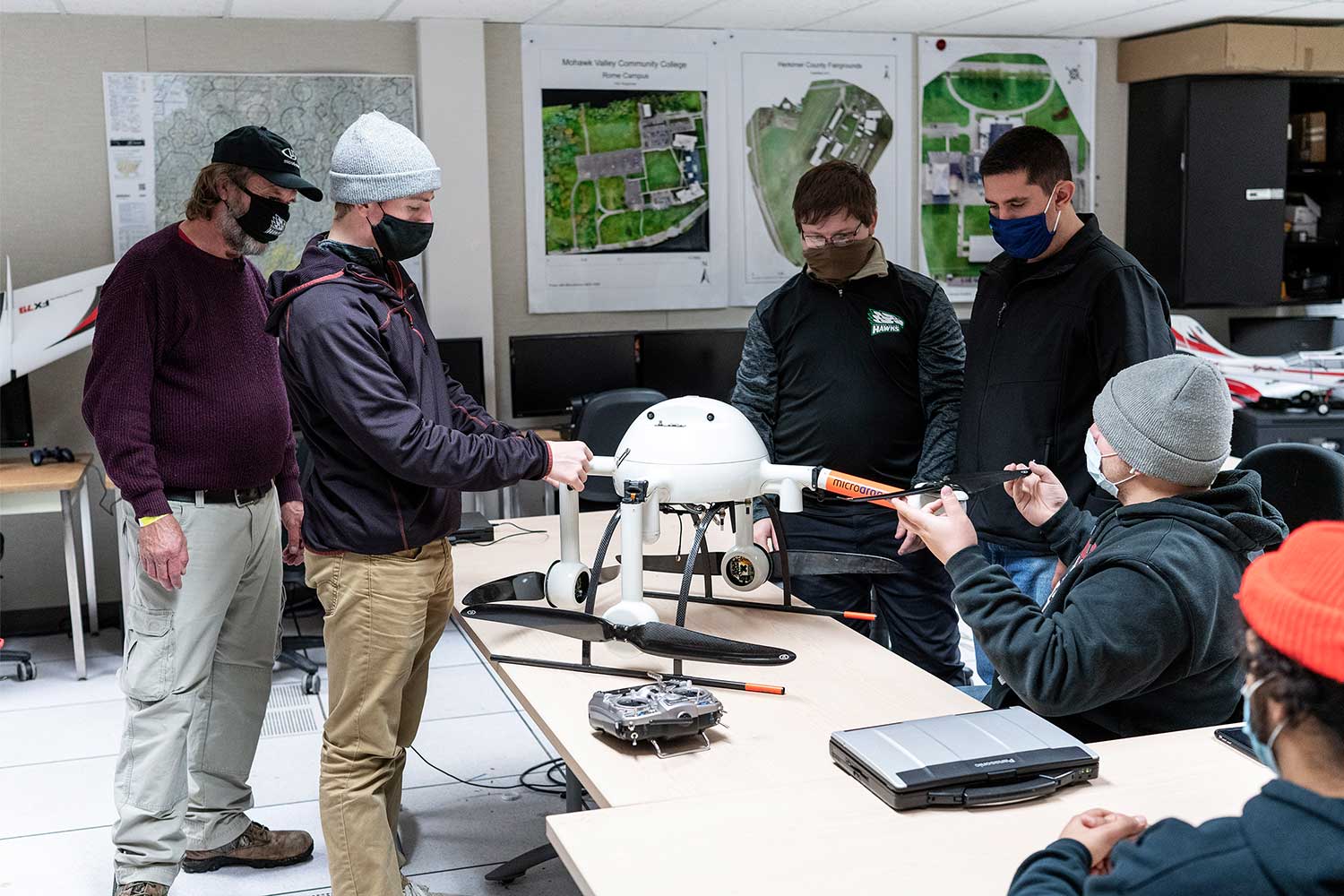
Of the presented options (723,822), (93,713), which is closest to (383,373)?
(723,822)

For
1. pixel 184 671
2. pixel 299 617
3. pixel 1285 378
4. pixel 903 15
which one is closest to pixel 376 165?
pixel 184 671

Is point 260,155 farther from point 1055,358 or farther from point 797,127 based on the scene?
point 797,127

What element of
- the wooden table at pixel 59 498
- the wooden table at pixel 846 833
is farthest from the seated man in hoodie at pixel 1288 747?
the wooden table at pixel 59 498

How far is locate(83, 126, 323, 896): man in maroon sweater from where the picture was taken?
2443 mm

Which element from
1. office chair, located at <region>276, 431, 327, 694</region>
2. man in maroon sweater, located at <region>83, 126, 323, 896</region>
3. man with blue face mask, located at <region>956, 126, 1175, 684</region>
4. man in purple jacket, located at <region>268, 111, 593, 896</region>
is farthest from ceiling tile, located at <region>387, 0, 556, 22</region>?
man in purple jacket, located at <region>268, 111, 593, 896</region>

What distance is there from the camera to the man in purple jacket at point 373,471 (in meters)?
2.05

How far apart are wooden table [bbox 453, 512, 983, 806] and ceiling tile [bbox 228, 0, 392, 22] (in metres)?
2.90

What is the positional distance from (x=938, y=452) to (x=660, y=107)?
9.99 feet

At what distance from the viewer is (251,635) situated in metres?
2.72

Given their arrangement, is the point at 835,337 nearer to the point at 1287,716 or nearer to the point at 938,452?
the point at 938,452

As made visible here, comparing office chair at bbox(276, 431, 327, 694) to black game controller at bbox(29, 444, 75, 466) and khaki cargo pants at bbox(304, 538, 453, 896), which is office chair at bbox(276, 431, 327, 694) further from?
khaki cargo pants at bbox(304, 538, 453, 896)

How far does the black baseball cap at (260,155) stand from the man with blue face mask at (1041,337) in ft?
4.85

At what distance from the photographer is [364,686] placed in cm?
213

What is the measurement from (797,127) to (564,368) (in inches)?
61.4
